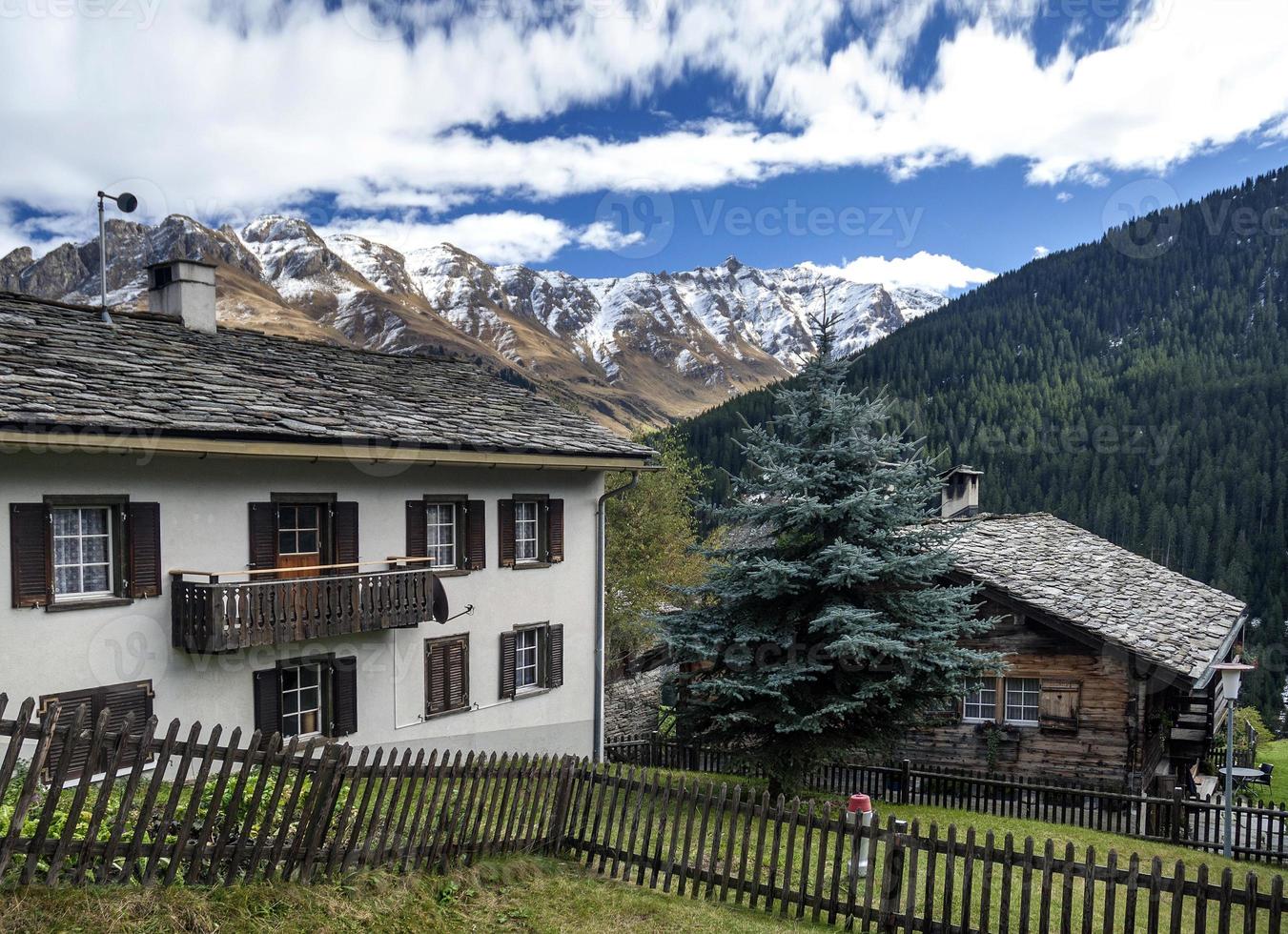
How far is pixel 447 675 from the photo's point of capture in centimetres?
1773

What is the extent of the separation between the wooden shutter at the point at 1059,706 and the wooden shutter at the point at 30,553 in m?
19.8

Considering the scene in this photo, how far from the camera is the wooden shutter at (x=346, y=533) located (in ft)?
51.7

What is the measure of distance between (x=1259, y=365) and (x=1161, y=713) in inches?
6466

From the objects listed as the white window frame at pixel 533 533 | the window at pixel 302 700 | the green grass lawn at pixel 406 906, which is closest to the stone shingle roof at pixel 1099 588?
the white window frame at pixel 533 533

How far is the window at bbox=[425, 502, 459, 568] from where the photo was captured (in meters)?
17.7

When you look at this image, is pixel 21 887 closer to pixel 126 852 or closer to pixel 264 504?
pixel 126 852

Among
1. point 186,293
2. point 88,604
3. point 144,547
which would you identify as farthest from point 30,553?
point 186,293

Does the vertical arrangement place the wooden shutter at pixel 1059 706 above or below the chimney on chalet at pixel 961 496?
below

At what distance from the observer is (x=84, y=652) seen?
12469 millimetres

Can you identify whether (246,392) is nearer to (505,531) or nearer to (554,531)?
(505,531)

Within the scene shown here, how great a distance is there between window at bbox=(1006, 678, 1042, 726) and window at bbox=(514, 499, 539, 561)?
38.6 feet

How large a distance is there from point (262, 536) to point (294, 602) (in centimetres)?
128

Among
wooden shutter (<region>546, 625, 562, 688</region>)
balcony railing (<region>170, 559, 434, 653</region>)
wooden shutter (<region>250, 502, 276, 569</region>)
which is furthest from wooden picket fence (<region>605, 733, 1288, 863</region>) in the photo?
wooden shutter (<region>250, 502, 276, 569</region>)

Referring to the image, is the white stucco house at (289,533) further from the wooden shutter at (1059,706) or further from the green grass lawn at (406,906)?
the wooden shutter at (1059,706)
